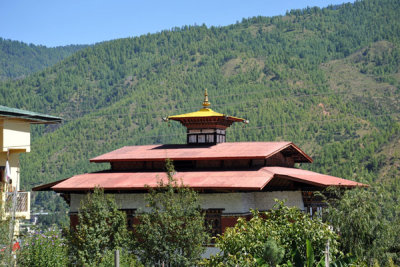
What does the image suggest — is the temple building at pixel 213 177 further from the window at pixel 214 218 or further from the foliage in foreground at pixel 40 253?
the foliage in foreground at pixel 40 253

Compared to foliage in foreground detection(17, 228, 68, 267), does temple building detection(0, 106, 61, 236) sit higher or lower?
higher

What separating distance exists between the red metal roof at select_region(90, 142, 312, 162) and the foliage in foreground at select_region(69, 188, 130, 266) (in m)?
6.08

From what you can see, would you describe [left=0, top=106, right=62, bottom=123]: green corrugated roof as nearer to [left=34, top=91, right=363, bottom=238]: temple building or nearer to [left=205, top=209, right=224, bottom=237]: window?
[left=34, top=91, right=363, bottom=238]: temple building

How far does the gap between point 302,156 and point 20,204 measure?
53.7 ft

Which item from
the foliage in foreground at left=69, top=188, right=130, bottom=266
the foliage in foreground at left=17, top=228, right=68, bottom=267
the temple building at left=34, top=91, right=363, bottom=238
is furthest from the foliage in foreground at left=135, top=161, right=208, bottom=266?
the foliage in foreground at left=17, top=228, right=68, bottom=267

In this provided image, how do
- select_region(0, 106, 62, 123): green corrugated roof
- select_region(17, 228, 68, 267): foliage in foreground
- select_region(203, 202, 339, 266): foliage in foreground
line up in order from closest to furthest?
select_region(203, 202, 339, 266): foliage in foreground, select_region(17, 228, 68, 267): foliage in foreground, select_region(0, 106, 62, 123): green corrugated roof

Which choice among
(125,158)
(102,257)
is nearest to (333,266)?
(102,257)

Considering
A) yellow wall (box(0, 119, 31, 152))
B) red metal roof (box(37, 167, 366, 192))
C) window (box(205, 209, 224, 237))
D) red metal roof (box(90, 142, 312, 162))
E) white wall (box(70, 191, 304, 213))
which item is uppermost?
yellow wall (box(0, 119, 31, 152))

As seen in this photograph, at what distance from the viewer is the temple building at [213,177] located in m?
31.9

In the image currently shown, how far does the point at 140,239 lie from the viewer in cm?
2830

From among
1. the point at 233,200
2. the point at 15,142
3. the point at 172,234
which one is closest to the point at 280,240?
the point at 172,234

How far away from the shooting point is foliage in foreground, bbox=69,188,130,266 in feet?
93.5

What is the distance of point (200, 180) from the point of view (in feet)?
106

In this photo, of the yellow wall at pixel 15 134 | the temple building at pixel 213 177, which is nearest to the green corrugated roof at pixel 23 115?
the yellow wall at pixel 15 134
